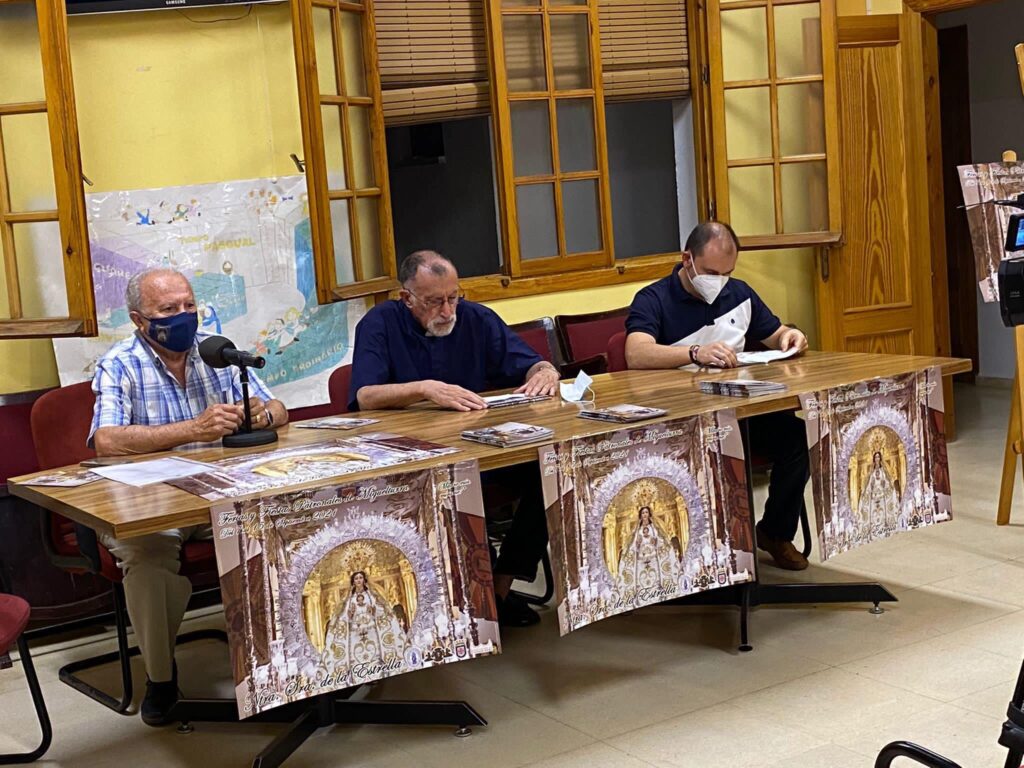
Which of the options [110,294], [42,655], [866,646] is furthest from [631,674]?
[110,294]

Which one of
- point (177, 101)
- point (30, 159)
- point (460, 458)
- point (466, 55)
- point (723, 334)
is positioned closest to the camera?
point (460, 458)

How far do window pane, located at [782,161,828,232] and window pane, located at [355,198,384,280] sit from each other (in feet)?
6.83

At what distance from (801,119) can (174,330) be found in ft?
11.9

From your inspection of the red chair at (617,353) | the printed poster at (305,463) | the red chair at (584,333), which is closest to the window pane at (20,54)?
the printed poster at (305,463)

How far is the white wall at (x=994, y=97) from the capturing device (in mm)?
7746

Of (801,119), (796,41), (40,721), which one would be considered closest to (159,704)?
(40,721)

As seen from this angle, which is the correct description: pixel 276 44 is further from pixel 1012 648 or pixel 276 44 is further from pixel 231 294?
pixel 1012 648

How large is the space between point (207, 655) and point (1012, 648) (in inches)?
95.6

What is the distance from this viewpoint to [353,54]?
5059mm

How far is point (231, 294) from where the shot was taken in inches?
196

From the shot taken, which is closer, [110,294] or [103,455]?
[103,455]

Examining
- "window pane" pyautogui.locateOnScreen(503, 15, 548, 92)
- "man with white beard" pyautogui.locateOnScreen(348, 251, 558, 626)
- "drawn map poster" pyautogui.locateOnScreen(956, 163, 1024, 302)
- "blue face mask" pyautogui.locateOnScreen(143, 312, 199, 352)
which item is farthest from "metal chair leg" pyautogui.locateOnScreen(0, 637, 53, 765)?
"drawn map poster" pyautogui.locateOnScreen(956, 163, 1024, 302)

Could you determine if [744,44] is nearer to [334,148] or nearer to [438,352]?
[334,148]

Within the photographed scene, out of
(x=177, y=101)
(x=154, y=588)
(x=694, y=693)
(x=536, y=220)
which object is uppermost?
(x=177, y=101)
